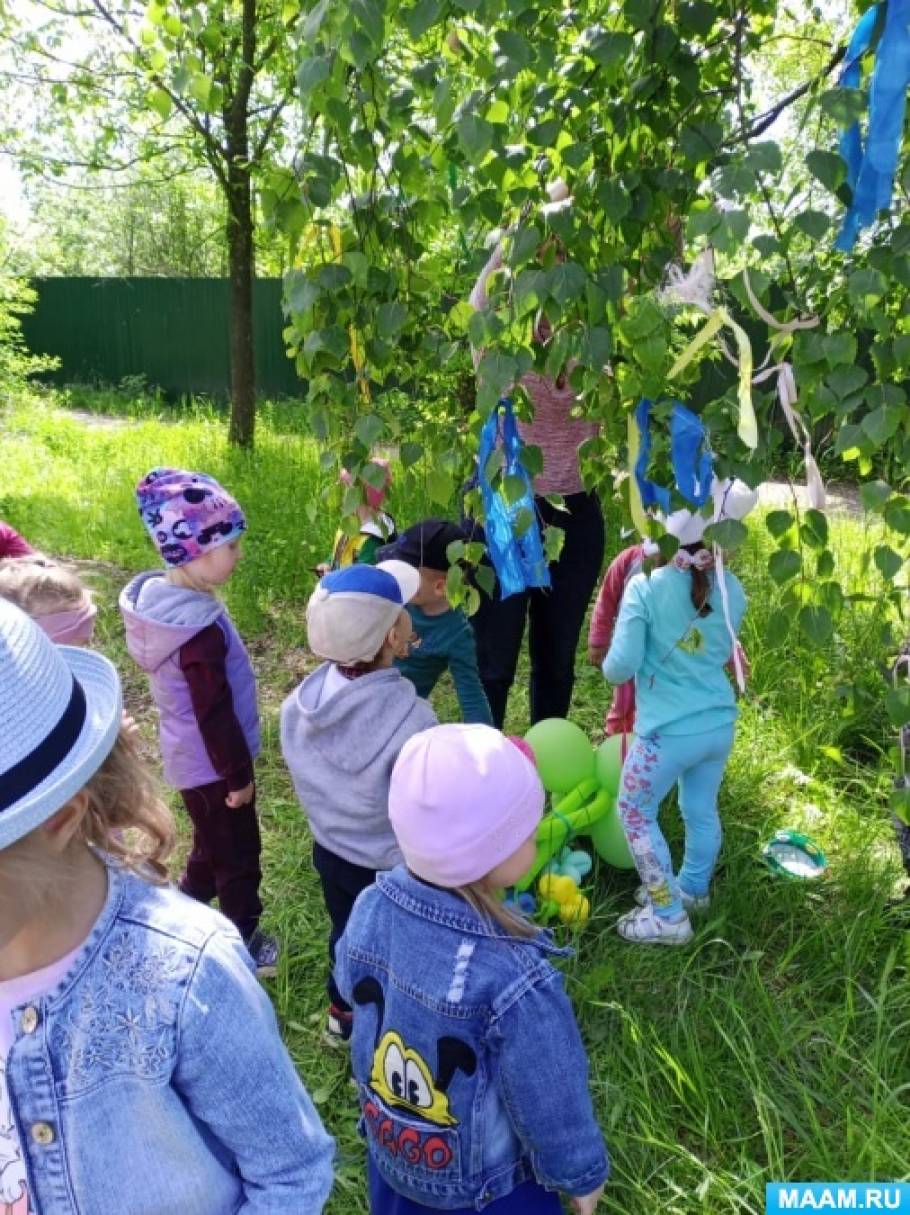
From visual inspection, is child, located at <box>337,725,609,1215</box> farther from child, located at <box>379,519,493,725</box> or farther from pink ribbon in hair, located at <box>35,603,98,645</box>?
child, located at <box>379,519,493,725</box>

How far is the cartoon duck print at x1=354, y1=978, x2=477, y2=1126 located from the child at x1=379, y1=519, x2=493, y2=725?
4.57 feet

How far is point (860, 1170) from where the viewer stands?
5.53ft

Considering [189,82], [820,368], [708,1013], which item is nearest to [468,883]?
[820,368]

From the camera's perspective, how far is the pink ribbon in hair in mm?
2096

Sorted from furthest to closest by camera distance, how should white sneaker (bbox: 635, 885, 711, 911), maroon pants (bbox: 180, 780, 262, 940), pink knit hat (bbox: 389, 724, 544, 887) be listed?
white sneaker (bbox: 635, 885, 711, 911) < maroon pants (bbox: 180, 780, 262, 940) < pink knit hat (bbox: 389, 724, 544, 887)

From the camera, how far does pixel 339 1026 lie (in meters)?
2.13

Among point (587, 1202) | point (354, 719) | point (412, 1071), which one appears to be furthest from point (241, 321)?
point (587, 1202)

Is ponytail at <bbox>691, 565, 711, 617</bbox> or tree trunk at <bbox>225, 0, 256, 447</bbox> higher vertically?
tree trunk at <bbox>225, 0, 256, 447</bbox>

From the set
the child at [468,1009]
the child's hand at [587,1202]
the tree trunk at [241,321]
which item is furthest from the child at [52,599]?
the tree trunk at [241,321]

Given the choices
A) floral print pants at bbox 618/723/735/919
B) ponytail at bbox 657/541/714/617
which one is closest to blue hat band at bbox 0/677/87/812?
ponytail at bbox 657/541/714/617

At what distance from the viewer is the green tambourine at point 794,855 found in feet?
8.50

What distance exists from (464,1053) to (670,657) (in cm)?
126

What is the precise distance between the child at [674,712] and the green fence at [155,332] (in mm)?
11488

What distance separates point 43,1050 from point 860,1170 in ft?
5.12
